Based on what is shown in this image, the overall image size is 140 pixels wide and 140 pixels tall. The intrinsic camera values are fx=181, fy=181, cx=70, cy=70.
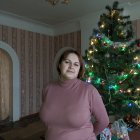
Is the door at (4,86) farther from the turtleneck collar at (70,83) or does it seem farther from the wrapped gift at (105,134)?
the turtleneck collar at (70,83)

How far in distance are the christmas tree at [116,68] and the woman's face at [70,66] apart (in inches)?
47.2

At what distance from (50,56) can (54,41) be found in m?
0.51

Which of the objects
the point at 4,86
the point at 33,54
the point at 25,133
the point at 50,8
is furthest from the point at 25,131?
the point at 50,8

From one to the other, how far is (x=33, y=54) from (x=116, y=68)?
3254mm

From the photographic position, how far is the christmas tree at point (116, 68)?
230 cm

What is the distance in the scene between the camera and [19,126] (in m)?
4.18

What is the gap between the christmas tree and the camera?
2.30 meters

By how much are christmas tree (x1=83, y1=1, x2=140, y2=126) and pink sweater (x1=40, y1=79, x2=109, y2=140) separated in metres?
1.17

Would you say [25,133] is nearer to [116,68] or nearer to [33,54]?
[33,54]

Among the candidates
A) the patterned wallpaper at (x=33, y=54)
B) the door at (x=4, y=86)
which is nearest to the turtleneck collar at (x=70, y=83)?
the patterned wallpaper at (x=33, y=54)

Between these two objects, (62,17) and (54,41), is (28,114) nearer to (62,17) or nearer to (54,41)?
(54,41)

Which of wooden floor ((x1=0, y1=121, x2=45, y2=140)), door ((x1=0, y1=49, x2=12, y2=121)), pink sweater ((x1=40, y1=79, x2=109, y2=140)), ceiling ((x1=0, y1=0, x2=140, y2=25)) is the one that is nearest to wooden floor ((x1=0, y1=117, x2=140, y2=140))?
wooden floor ((x1=0, y1=121, x2=45, y2=140))

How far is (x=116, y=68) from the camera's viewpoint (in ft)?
7.56

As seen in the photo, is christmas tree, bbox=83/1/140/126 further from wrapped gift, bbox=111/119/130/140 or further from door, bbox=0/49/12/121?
door, bbox=0/49/12/121
